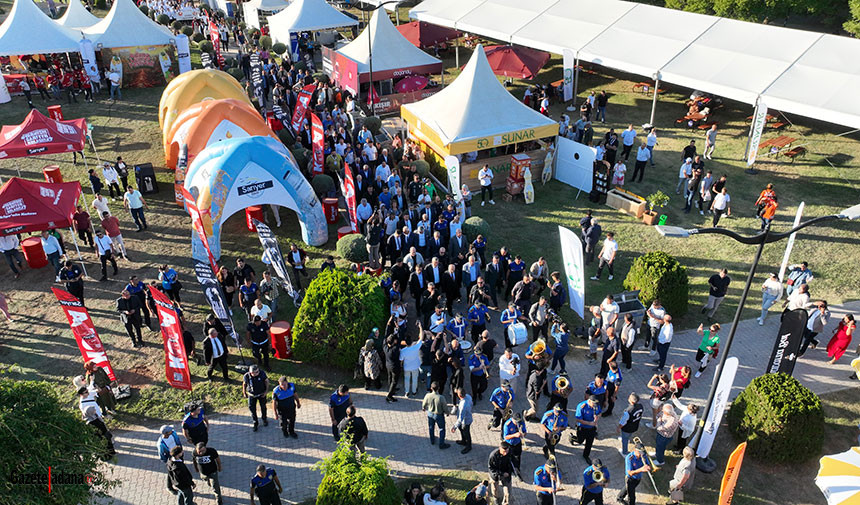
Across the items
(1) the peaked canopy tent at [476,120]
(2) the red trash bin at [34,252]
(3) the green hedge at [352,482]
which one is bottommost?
(2) the red trash bin at [34,252]

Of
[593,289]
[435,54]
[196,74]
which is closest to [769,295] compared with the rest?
[593,289]

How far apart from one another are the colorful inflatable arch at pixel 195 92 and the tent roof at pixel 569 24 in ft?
38.4

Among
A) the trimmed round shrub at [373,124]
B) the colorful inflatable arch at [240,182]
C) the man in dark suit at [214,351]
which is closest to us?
the man in dark suit at [214,351]

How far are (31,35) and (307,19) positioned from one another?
39.2 feet

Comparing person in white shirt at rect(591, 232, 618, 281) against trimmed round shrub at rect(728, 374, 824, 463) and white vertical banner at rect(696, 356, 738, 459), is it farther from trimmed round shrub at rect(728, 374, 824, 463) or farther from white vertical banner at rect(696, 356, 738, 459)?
white vertical banner at rect(696, 356, 738, 459)

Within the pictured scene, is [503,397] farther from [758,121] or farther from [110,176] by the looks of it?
[110,176]

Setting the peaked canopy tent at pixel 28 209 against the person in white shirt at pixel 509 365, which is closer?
the person in white shirt at pixel 509 365

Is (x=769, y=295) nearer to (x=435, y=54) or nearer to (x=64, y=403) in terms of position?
(x=64, y=403)

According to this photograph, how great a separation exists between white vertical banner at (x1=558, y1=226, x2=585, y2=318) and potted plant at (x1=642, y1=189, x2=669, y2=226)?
5075 millimetres

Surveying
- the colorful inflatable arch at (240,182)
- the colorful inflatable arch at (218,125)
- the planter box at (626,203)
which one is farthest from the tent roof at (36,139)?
the planter box at (626,203)

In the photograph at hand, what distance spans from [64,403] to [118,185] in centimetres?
912

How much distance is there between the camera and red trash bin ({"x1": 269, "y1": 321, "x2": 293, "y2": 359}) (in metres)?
12.5

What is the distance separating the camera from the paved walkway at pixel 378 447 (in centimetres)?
1002

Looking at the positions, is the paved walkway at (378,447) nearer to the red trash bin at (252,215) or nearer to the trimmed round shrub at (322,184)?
the red trash bin at (252,215)
